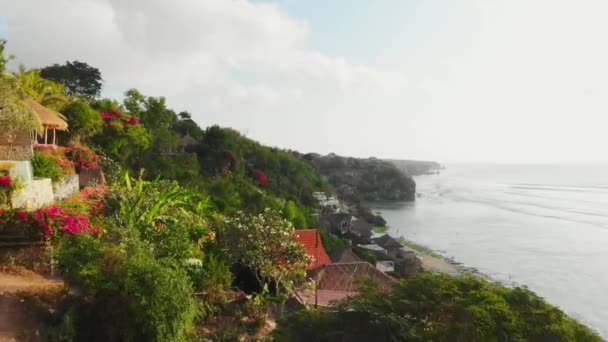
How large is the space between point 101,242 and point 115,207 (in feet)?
15.1

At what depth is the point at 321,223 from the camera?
158 ft

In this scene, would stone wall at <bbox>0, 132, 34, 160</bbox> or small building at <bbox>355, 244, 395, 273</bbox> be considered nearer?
stone wall at <bbox>0, 132, 34, 160</bbox>

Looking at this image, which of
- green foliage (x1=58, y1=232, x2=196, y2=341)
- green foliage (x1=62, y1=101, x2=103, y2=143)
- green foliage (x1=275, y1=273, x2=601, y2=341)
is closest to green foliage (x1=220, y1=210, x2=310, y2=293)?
green foliage (x1=275, y1=273, x2=601, y2=341)

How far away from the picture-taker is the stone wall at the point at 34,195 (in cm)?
1175

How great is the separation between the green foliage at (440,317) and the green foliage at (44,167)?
9753mm

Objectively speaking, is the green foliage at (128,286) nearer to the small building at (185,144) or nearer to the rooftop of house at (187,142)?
the small building at (185,144)

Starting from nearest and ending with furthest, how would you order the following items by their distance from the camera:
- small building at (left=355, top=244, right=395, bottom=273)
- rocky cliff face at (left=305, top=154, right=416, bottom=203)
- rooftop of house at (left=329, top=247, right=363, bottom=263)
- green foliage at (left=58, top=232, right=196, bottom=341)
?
green foliage at (left=58, top=232, right=196, bottom=341)
rooftop of house at (left=329, top=247, right=363, bottom=263)
small building at (left=355, top=244, right=395, bottom=273)
rocky cliff face at (left=305, top=154, right=416, bottom=203)

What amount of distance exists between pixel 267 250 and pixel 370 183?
81.4m

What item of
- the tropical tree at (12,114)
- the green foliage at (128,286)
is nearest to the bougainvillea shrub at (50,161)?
the tropical tree at (12,114)

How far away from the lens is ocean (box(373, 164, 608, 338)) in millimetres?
31672

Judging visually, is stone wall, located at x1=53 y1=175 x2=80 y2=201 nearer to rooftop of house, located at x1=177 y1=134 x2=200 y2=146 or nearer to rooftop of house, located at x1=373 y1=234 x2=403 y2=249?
rooftop of house, located at x1=373 y1=234 x2=403 y2=249

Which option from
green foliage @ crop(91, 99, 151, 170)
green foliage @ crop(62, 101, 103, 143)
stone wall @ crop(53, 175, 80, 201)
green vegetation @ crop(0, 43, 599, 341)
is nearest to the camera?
green vegetation @ crop(0, 43, 599, 341)

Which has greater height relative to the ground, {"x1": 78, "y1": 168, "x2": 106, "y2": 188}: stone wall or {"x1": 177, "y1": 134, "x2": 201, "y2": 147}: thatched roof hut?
{"x1": 177, "y1": 134, "x2": 201, "y2": 147}: thatched roof hut

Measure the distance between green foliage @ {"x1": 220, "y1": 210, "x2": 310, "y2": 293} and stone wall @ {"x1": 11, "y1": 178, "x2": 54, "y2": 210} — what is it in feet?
18.5
